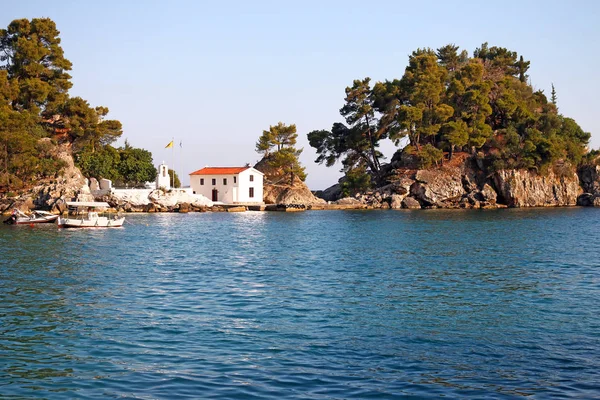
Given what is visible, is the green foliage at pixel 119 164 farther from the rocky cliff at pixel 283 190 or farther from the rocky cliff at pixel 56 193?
the rocky cliff at pixel 283 190

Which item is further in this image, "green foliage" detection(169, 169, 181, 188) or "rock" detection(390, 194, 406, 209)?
"green foliage" detection(169, 169, 181, 188)

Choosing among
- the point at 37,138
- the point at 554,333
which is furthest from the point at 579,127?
the point at 554,333

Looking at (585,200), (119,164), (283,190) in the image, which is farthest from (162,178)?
(585,200)

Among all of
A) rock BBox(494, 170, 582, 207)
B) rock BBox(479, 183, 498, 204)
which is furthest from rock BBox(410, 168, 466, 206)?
rock BBox(494, 170, 582, 207)

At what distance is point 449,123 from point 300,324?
75325 millimetres

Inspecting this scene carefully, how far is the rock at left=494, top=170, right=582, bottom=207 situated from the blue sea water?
187 ft

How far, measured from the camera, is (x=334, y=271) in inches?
1051

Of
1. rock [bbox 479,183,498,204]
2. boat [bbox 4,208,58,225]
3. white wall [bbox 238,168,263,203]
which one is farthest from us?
white wall [bbox 238,168,263,203]

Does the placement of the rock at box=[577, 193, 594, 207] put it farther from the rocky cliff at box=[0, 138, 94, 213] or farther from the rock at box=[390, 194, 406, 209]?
the rocky cliff at box=[0, 138, 94, 213]

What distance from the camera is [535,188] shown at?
92.1m

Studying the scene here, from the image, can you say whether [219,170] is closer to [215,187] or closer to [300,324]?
[215,187]

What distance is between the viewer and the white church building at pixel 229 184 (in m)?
89.4

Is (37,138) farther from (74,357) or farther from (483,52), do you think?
(483,52)

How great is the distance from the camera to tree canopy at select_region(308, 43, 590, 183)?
3447 inches
